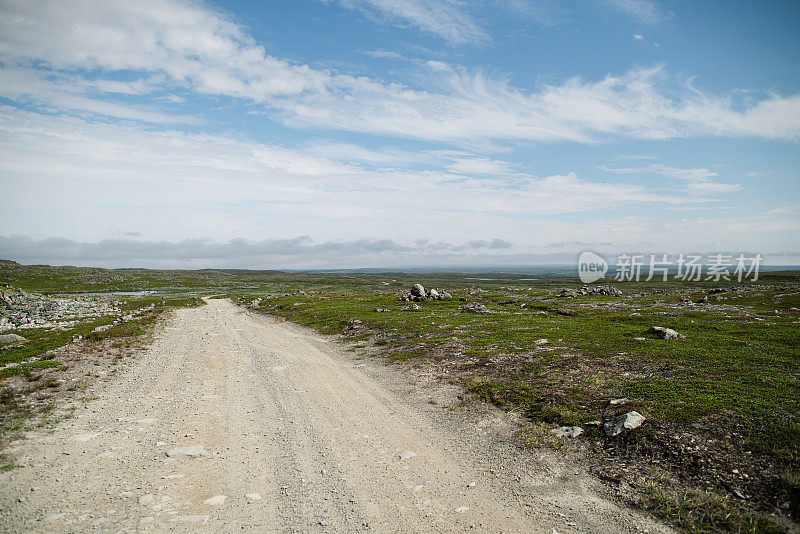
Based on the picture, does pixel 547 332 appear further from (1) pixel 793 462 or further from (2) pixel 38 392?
(2) pixel 38 392

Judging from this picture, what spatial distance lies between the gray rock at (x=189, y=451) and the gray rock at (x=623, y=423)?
1428 cm

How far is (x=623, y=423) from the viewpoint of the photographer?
1248 cm

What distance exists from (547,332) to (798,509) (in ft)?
74.8

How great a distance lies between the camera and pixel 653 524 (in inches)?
334

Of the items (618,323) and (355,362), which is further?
(618,323)

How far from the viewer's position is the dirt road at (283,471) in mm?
8664

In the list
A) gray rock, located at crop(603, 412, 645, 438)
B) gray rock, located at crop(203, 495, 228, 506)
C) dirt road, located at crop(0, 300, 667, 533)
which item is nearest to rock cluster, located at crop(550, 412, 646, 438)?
gray rock, located at crop(603, 412, 645, 438)

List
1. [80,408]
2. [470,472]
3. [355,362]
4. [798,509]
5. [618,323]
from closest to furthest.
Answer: [798,509], [470,472], [80,408], [355,362], [618,323]

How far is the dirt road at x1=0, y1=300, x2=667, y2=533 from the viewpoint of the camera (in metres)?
8.66

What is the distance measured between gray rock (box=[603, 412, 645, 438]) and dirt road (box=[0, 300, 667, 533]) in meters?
2.56

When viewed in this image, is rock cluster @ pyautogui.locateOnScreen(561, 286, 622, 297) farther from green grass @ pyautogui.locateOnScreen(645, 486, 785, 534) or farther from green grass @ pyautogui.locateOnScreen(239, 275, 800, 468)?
green grass @ pyautogui.locateOnScreen(645, 486, 785, 534)

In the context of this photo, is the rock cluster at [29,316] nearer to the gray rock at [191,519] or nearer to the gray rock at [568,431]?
the gray rock at [191,519]

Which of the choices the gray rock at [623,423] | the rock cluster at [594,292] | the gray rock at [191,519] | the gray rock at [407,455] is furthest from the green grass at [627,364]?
the rock cluster at [594,292]

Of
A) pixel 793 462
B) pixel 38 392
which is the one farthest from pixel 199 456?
pixel 793 462
